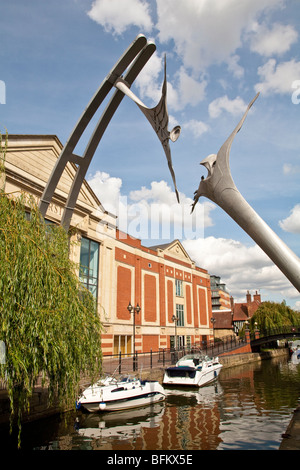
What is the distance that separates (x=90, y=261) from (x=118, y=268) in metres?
4.08

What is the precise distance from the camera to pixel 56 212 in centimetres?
2173

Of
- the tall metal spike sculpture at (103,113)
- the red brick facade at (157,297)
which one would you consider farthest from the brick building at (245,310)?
the tall metal spike sculpture at (103,113)

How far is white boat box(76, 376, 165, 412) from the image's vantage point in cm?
1255

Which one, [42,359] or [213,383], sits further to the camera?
[213,383]

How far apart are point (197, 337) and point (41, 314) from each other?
36.6 metres

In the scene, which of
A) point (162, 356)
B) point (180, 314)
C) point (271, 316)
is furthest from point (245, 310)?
point (162, 356)

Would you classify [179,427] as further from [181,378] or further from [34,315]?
[181,378]

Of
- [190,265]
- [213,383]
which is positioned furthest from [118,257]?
[190,265]

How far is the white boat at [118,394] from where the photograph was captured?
12.5 m

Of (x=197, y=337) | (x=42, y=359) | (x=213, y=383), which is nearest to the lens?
(x=42, y=359)

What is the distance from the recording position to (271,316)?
157ft

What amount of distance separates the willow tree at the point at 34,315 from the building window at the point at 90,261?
597 inches
